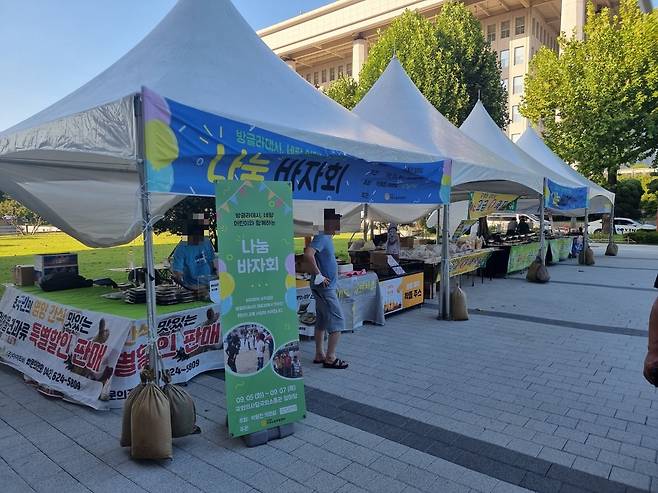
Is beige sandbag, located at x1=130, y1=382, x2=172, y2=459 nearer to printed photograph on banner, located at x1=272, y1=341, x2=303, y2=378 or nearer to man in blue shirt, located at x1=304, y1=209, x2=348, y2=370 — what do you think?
printed photograph on banner, located at x1=272, y1=341, x2=303, y2=378

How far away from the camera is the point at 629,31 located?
74.1 feet

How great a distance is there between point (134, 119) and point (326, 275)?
8.18ft

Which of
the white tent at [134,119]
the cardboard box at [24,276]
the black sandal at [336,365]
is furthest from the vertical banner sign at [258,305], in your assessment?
the cardboard box at [24,276]

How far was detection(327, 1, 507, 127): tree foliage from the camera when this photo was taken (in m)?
21.5

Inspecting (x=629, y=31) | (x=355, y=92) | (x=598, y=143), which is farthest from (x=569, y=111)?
(x=355, y=92)

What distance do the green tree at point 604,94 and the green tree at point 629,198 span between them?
21.7 feet

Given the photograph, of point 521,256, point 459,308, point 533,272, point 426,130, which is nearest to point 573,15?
point 521,256

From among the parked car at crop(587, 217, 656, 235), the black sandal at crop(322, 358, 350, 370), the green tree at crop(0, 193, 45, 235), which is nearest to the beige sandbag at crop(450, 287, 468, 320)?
the black sandal at crop(322, 358, 350, 370)

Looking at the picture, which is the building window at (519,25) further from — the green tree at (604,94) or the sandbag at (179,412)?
the sandbag at (179,412)

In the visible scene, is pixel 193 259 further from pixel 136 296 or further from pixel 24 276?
pixel 24 276

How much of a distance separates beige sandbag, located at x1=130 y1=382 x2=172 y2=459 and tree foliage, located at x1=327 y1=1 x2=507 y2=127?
67.5 feet

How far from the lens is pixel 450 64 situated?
21.7 metres

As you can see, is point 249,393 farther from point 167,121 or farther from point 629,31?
point 629,31

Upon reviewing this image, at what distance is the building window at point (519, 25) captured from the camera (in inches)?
1689
